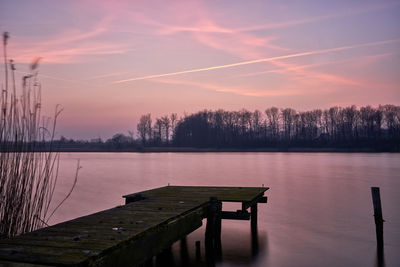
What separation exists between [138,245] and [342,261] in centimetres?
528

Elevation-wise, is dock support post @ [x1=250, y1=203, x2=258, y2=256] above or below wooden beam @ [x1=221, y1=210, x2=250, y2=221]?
below

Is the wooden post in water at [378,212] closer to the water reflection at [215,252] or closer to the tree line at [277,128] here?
the water reflection at [215,252]

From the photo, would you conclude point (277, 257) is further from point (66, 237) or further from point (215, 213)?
point (66, 237)

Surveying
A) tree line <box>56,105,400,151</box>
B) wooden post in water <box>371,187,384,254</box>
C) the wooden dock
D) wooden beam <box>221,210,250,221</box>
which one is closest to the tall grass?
the wooden dock

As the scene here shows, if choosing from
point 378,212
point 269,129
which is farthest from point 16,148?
point 269,129

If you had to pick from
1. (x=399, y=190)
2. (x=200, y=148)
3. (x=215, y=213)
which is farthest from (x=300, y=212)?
(x=200, y=148)

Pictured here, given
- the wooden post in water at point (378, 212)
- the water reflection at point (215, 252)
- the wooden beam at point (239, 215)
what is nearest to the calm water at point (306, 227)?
the water reflection at point (215, 252)

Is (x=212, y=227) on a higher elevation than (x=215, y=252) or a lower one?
higher

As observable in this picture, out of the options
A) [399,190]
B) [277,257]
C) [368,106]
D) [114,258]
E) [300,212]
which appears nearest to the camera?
[114,258]

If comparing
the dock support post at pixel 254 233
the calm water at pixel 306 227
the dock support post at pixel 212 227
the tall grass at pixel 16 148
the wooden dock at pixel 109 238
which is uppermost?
the tall grass at pixel 16 148

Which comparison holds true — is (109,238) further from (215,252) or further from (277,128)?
(277,128)

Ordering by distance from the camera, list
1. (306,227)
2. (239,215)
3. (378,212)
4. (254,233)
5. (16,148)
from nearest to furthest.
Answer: (16,148)
(239,215)
(378,212)
(254,233)
(306,227)

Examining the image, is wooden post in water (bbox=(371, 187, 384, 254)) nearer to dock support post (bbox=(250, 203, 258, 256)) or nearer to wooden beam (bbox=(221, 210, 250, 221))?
dock support post (bbox=(250, 203, 258, 256))

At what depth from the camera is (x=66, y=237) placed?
15.0 ft
